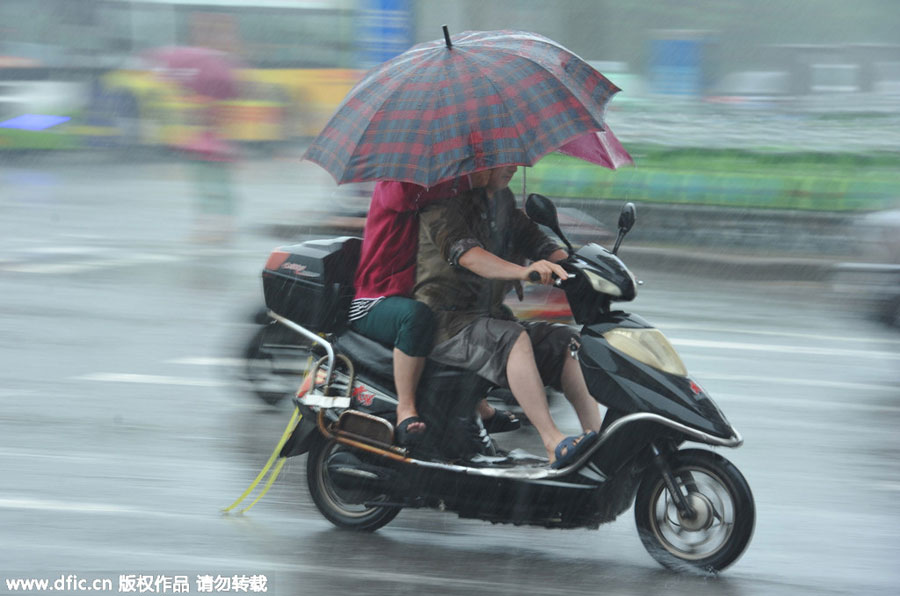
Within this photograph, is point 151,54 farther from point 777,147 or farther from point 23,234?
point 777,147

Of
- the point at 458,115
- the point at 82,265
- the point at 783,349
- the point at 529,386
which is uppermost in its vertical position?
the point at 458,115

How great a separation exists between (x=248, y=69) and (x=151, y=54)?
6.32ft

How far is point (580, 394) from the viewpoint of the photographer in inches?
196

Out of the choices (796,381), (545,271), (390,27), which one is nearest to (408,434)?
(545,271)

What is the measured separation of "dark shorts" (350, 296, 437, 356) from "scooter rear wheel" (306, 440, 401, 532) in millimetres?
538

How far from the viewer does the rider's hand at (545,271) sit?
15.1 feet

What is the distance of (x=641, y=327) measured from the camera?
471cm

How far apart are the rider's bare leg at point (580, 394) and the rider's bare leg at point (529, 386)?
0.52 feet

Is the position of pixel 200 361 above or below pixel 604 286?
below

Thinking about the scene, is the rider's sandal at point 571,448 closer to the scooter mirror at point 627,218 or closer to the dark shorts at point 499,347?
the dark shorts at point 499,347

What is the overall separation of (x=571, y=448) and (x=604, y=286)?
2.09 feet

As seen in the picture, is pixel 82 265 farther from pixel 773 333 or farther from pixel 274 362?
pixel 773 333

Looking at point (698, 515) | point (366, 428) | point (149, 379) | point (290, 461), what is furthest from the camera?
point (149, 379)

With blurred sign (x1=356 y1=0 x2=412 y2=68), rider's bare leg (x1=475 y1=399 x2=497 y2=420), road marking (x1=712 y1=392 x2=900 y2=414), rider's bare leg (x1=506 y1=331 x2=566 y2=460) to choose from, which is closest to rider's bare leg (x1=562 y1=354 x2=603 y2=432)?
rider's bare leg (x1=506 y1=331 x2=566 y2=460)
